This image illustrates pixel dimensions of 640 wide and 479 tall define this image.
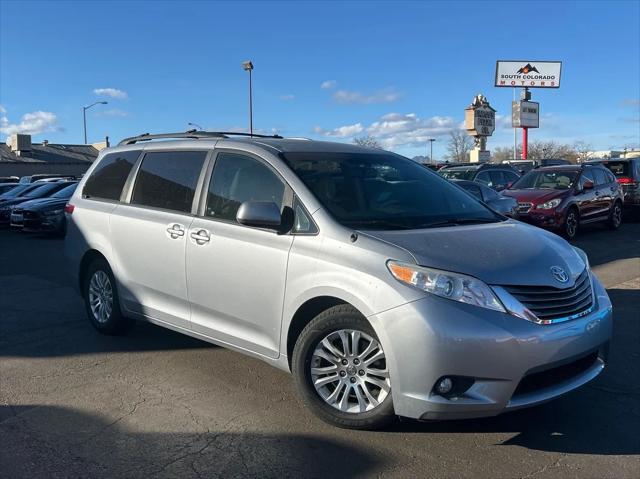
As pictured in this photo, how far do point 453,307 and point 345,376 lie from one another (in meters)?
0.87

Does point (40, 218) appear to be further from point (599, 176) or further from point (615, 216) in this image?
point (615, 216)

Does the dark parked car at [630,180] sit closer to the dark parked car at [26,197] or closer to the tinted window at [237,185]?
the tinted window at [237,185]

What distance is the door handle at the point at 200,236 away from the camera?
175 inches

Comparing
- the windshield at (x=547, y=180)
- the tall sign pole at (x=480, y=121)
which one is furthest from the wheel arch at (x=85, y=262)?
the tall sign pole at (x=480, y=121)

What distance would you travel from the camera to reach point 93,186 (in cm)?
604

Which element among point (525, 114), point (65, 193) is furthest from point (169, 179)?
point (525, 114)

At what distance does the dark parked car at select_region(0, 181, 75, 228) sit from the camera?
17.9 m

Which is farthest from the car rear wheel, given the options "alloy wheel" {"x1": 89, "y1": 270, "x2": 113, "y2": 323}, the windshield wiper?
"alloy wheel" {"x1": 89, "y1": 270, "x2": 113, "y2": 323}

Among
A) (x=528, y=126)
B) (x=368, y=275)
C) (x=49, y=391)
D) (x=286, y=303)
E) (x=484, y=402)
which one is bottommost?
(x=49, y=391)

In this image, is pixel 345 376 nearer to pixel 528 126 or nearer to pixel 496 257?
pixel 496 257

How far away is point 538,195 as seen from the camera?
12492 millimetres

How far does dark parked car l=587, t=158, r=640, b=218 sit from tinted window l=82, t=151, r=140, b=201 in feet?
46.4

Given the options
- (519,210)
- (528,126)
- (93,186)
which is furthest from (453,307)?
(528,126)

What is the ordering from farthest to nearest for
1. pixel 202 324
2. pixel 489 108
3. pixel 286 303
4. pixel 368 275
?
pixel 489 108, pixel 202 324, pixel 286 303, pixel 368 275
